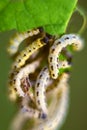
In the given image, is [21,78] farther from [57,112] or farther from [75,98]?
[75,98]

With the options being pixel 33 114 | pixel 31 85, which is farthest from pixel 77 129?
pixel 31 85

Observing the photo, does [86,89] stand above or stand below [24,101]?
above

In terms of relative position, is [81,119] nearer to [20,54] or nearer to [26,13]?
[20,54]

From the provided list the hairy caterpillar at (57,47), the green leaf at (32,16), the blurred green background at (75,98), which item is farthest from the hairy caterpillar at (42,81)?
the blurred green background at (75,98)

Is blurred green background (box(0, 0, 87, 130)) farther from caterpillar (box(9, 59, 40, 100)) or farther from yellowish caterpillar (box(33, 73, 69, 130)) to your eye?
caterpillar (box(9, 59, 40, 100))

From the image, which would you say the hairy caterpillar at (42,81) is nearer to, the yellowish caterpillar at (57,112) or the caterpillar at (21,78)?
the caterpillar at (21,78)

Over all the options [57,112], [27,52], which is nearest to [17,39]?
[27,52]
